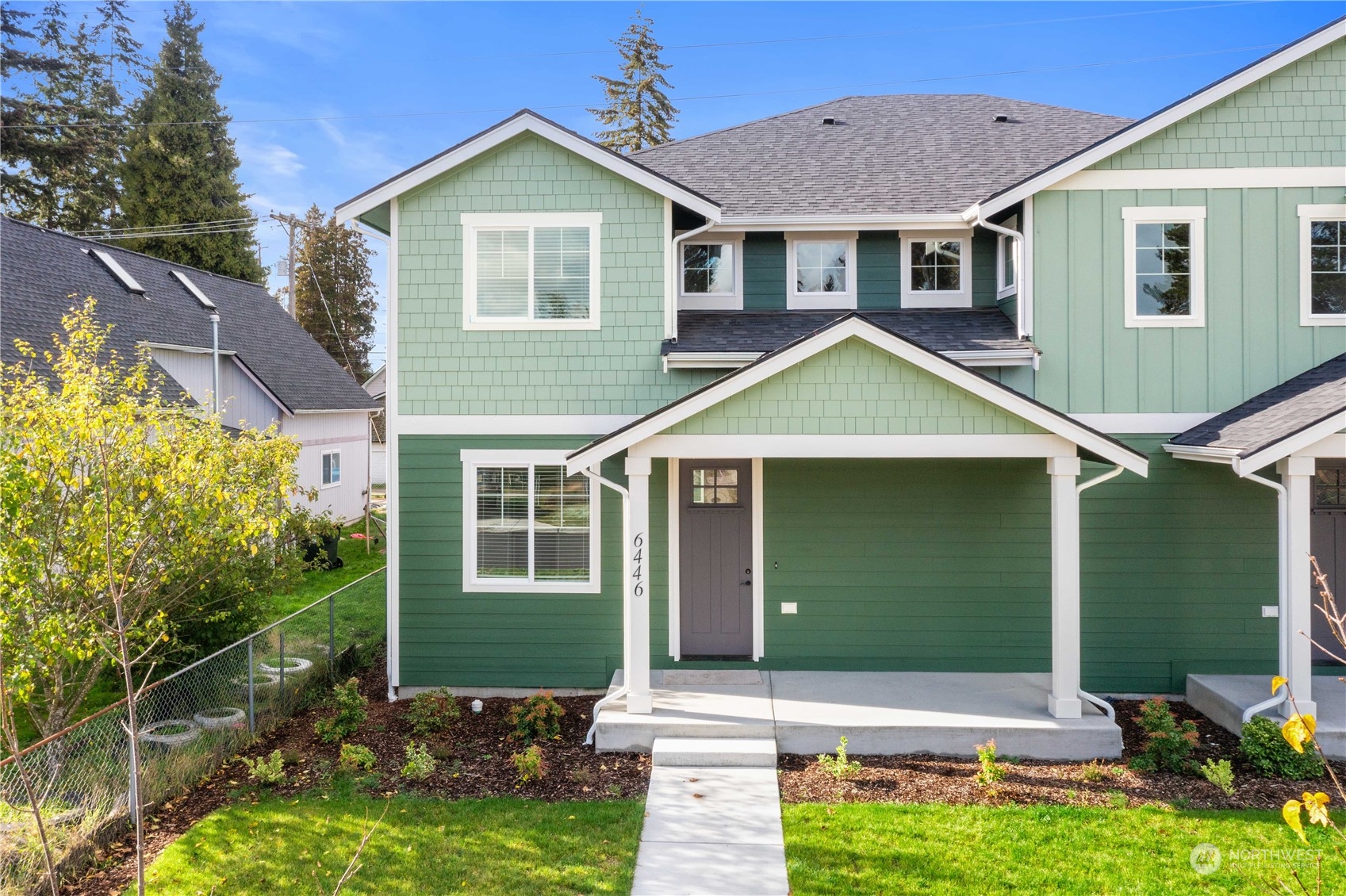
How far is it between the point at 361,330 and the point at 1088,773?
133 ft

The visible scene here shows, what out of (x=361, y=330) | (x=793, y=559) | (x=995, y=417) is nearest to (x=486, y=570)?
(x=793, y=559)

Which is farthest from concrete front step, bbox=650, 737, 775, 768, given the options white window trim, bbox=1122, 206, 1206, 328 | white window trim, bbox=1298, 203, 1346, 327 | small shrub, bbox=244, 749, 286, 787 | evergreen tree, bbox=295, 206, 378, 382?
evergreen tree, bbox=295, 206, 378, 382

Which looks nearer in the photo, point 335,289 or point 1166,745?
point 1166,745

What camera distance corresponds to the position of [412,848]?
5.58 meters

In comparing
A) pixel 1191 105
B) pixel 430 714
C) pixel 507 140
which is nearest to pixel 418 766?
pixel 430 714

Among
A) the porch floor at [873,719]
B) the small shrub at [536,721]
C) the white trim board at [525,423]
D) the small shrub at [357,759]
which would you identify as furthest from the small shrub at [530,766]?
the white trim board at [525,423]

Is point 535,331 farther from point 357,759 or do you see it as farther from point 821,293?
point 357,759

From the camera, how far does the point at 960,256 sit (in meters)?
9.71

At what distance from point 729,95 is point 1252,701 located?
23.4 m

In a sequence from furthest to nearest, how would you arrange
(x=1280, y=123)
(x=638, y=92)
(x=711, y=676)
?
(x=638, y=92), (x=711, y=676), (x=1280, y=123)

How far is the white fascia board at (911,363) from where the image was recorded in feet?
23.1

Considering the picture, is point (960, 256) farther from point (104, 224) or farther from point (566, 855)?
point (104, 224)

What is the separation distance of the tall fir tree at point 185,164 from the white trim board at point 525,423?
2422 cm

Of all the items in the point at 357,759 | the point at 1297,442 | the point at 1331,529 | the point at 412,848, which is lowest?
the point at 412,848
